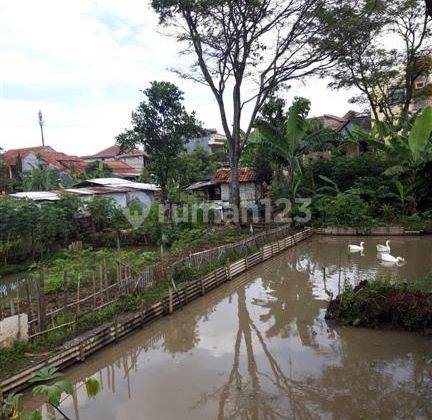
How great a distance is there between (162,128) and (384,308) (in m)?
16.6

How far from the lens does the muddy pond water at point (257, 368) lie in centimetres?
591

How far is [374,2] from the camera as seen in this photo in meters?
17.3

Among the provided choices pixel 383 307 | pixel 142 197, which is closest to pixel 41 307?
pixel 383 307

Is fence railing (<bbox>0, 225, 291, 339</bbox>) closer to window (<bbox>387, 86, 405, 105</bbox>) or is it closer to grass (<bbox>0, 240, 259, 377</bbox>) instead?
grass (<bbox>0, 240, 259, 377</bbox>)

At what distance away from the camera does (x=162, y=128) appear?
2280 cm

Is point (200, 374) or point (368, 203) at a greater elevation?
point (368, 203)

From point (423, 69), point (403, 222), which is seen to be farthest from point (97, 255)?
point (423, 69)

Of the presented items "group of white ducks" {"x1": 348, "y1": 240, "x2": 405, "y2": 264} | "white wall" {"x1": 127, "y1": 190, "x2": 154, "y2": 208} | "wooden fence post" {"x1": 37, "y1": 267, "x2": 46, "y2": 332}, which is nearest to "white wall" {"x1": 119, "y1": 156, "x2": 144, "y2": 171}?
"white wall" {"x1": 127, "y1": 190, "x2": 154, "y2": 208}

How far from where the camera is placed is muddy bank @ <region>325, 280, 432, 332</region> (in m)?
8.10

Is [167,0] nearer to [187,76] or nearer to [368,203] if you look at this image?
[187,76]

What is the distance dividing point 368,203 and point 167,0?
12401 millimetres

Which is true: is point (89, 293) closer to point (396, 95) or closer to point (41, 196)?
point (41, 196)

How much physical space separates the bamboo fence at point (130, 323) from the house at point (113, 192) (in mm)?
10266

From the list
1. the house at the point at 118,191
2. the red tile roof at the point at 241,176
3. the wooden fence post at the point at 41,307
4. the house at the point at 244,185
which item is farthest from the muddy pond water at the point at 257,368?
the red tile roof at the point at 241,176
